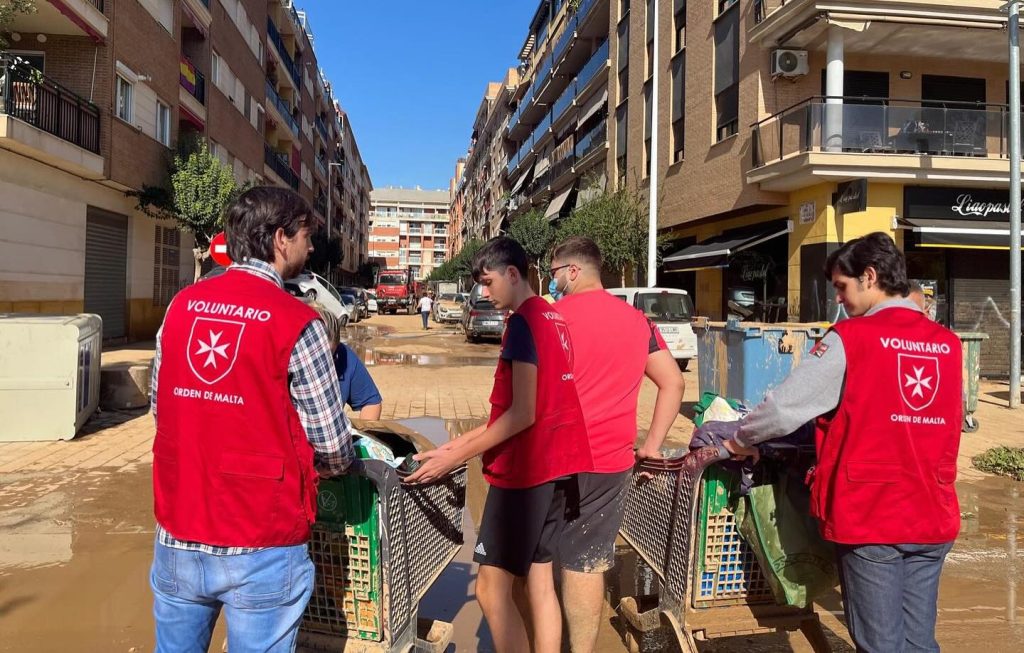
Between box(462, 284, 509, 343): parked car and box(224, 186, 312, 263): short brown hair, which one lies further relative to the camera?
box(462, 284, 509, 343): parked car

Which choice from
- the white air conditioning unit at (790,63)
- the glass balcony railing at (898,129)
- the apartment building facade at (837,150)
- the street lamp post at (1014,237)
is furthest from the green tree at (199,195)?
the street lamp post at (1014,237)

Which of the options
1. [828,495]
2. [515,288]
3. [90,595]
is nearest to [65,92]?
[90,595]

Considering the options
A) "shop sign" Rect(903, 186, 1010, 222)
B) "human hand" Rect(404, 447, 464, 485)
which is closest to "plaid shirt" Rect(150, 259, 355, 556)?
"human hand" Rect(404, 447, 464, 485)

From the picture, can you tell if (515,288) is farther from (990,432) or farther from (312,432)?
(990,432)

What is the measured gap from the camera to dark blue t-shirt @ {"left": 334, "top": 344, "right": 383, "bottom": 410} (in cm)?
317

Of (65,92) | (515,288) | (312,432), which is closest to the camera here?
(312,432)

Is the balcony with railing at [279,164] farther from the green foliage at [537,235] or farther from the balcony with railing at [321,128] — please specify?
the green foliage at [537,235]

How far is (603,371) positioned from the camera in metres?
2.91

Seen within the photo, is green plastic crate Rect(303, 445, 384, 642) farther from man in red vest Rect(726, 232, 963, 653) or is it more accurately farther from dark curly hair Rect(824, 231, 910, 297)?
dark curly hair Rect(824, 231, 910, 297)

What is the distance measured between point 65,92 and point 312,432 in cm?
1706

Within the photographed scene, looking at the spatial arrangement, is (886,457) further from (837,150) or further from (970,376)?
Answer: (837,150)

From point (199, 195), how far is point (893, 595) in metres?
19.8

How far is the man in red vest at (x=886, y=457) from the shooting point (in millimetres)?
2172

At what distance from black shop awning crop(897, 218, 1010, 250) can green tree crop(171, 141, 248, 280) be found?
16.3 m
